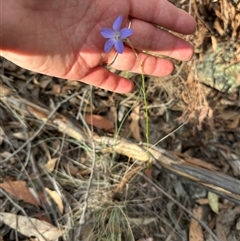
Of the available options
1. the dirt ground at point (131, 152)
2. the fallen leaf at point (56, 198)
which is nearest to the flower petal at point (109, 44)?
the dirt ground at point (131, 152)

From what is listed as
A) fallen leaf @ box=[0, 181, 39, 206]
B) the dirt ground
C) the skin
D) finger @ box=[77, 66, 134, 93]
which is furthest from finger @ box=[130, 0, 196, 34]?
fallen leaf @ box=[0, 181, 39, 206]

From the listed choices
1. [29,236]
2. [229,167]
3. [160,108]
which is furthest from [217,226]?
[29,236]

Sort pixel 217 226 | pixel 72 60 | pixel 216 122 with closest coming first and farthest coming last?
pixel 72 60 < pixel 217 226 < pixel 216 122

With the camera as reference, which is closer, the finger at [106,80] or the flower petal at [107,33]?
the flower petal at [107,33]

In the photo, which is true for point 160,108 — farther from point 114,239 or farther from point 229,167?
point 114,239

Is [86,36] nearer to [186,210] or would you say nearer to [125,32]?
[125,32]

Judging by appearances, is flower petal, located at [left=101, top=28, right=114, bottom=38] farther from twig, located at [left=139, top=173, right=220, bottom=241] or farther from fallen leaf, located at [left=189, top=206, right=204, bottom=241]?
fallen leaf, located at [left=189, top=206, right=204, bottom=241]

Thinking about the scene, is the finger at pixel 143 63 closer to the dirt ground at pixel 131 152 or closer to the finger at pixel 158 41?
the finger at pixel 158 41

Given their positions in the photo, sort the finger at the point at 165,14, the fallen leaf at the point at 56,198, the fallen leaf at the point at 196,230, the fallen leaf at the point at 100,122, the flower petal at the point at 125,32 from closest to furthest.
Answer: the flower petal at the point at 125,32 → the finger at the point at 165,14 → the fallen leaf at the point at 196,230 → the fallen leaf at the point at 56,198 → the fallen leaf at the point at 100,122

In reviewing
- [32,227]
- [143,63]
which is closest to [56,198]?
[32,227]
